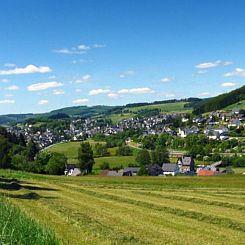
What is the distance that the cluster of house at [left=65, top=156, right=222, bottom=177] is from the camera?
104 m

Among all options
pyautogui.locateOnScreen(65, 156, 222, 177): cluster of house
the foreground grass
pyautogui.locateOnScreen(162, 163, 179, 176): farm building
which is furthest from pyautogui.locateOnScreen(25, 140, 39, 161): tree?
the foreground grass

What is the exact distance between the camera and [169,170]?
120m

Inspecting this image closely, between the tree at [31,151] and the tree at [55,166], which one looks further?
the tree at [31,151]

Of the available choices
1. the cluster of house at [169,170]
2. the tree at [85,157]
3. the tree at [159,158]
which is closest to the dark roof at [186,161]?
the cluster of house at [169,170]

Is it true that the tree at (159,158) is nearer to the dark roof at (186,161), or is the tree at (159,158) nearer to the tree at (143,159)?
the tree at (143,159)

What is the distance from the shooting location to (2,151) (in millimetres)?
81812

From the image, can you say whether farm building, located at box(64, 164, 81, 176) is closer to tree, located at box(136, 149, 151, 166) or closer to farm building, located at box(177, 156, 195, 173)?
tree, located at box(136, 149, 151, 166)

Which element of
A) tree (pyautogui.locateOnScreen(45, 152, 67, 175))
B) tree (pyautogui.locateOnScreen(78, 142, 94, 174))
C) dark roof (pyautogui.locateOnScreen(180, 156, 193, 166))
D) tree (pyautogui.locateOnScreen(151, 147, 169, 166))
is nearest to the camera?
tree (pyautogui.locateOnScreen(45, 152, 67, 175))

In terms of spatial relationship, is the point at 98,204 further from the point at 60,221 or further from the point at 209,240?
the point at 209,240

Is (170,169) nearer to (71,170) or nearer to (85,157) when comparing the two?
(71,170)

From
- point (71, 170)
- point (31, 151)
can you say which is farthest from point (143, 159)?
point (31, 151)

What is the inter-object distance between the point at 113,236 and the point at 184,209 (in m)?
8.27

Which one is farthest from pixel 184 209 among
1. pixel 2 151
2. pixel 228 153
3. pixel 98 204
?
pixel 228 153

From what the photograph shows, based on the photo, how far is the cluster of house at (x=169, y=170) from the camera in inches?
4109
